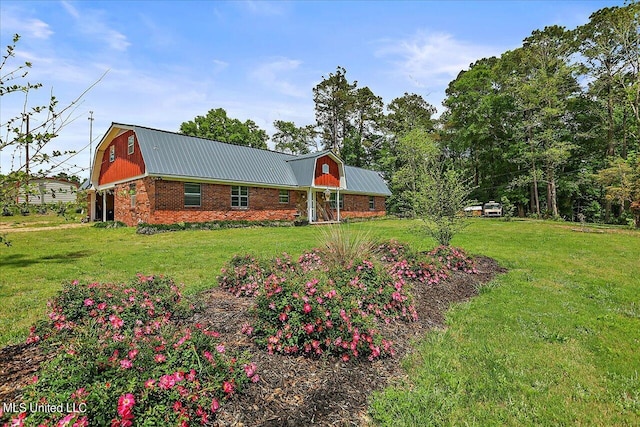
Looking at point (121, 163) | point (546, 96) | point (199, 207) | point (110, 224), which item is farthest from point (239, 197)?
point (546, 96)

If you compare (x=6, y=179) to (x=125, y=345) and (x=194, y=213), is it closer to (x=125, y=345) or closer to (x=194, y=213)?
(x=125, y=345)

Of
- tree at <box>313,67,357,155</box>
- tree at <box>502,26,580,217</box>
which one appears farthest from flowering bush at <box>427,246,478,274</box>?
tree at <box>313,67,357,155</box>

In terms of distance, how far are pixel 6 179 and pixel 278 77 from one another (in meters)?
11.8

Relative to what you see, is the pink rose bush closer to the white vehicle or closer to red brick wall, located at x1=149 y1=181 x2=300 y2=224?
red brick wall, located at x1=149 y1=181 x2=300 y2=224

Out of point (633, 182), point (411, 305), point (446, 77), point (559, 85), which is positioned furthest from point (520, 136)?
point (411, 305)

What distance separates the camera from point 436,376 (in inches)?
110

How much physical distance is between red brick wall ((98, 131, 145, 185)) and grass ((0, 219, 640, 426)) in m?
6.82

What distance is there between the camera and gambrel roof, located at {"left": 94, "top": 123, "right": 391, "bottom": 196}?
1463 cm

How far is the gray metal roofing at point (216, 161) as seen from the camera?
14645 mm

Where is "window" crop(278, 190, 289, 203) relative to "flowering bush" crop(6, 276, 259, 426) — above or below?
above

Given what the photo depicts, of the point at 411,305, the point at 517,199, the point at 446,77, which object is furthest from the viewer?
the point at 446,77

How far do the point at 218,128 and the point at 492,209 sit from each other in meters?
28.7

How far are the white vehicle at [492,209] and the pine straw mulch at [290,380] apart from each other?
2898 centimetres

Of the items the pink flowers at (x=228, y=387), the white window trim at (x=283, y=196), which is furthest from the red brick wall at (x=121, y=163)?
the pink flowers at (x=228, y=387)
